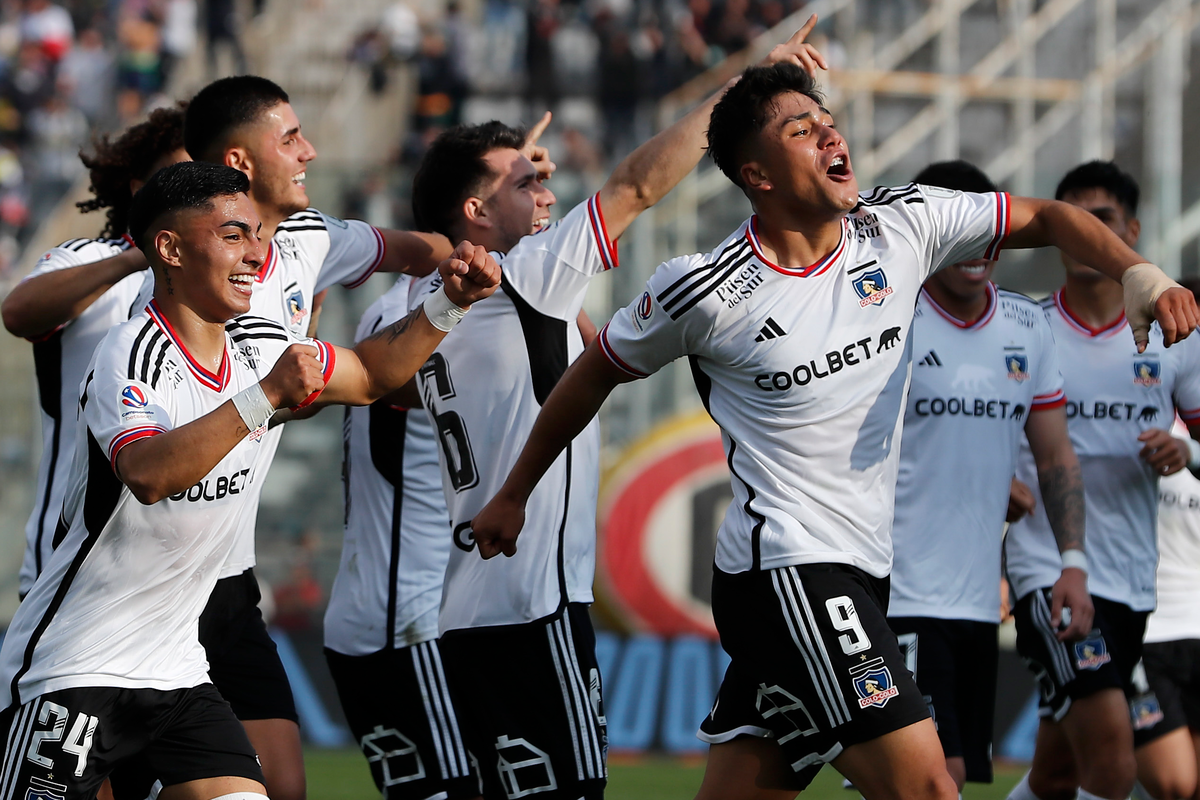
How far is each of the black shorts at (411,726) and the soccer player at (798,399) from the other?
51.7 inches

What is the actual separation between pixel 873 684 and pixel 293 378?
5.80ft

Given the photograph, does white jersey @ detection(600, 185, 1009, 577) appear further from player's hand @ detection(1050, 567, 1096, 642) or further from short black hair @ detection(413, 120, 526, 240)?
player's hand @ detection(1050, 567, 1096, 642)

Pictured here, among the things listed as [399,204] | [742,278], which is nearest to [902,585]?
[742,278]

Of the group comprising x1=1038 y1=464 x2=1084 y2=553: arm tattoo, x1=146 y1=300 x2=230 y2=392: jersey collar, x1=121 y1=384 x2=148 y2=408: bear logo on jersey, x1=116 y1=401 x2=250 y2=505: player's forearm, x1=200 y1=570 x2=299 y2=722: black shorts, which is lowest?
x1=1038 y1=464 x2=1084 y2=553: arm tattoo

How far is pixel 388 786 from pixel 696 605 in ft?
23.3

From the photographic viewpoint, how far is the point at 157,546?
13.2 feet

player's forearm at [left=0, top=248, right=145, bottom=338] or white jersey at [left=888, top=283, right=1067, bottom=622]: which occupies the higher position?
player's forearm at [left=0, top=248, right=145, bottom=338]

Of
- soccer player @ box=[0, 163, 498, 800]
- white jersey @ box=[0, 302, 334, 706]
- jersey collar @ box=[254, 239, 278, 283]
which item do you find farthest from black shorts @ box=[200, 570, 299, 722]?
jersey collar @ box=[254, 239, 278, 283]

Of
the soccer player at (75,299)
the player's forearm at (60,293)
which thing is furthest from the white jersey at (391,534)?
the player's forearm at (60,293)

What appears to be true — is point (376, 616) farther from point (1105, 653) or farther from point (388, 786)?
point (1105, 653)

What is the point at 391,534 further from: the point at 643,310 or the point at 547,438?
the point at 643,310

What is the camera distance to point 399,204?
1440 centimetres

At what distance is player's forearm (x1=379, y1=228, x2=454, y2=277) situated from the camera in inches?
214

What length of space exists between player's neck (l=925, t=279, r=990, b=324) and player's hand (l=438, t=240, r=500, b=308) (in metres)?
2.28
